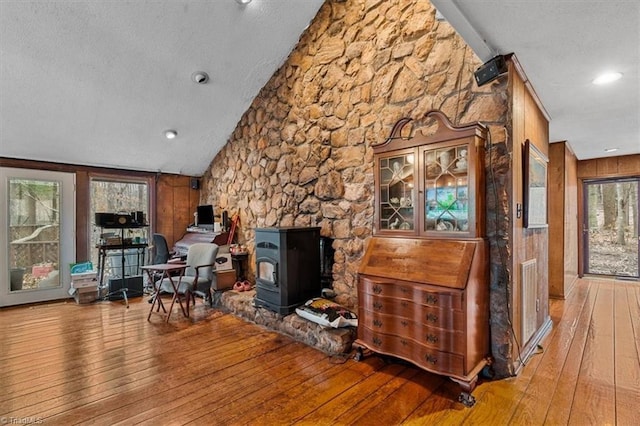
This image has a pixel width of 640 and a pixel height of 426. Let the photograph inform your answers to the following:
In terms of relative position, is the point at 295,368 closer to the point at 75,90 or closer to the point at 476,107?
the point at 476,107

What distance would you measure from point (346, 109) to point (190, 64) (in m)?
2.12

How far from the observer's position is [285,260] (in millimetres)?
3484

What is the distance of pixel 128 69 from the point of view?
3820mm

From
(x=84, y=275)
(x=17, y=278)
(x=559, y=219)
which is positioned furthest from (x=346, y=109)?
(x=17, y=278)

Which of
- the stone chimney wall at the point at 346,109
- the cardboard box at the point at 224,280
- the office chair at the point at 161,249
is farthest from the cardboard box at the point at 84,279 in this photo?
the stone chimney wall at the point at 346,109

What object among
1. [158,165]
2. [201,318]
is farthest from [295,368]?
[158,165]

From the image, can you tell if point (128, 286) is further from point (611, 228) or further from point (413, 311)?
point (611, 228)

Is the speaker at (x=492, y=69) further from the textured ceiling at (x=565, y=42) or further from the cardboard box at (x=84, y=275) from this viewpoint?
the cardboard box at (x=84, y=275)

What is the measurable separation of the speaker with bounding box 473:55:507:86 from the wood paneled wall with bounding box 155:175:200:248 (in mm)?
5681

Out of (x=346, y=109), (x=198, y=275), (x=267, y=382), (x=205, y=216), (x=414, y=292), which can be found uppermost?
(x=346, y=109)

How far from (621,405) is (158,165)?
21.8 feet

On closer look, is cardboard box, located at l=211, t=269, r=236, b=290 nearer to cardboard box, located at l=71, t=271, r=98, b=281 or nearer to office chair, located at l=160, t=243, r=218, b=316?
office chair, located at l=160, t=243, r=218, b=316

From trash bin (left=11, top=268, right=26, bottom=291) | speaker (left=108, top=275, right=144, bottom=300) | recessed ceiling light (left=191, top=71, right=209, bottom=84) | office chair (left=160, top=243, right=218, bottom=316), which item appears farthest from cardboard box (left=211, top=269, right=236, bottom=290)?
trash bin (left=11, top=268, right=26, bottom=291)

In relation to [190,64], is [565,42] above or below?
below
